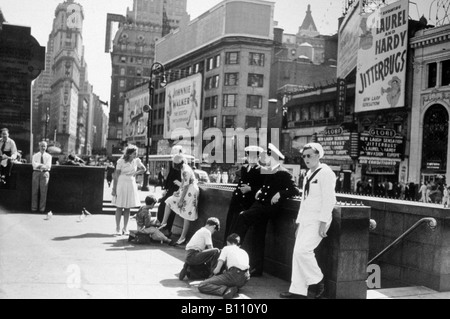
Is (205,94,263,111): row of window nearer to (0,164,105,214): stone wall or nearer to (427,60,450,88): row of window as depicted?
(427,60,450,88): row of window

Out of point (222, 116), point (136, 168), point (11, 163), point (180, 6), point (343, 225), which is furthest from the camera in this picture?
point (180, 6)

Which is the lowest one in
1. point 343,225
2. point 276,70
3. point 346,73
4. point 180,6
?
point 343,225

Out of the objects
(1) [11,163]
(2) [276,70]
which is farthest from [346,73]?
(1) [11,163]

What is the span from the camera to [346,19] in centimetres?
4216

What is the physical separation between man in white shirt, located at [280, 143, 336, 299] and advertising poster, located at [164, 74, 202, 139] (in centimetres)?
4095

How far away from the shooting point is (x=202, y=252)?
6.43 m

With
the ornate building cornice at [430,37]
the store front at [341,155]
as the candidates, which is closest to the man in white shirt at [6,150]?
the store front at [341,155]

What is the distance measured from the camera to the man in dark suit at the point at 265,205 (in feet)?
21.8

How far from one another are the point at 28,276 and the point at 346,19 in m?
41.2

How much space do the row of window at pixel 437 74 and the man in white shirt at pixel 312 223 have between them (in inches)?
1181

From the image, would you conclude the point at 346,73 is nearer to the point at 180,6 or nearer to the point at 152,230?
the point at 152,230

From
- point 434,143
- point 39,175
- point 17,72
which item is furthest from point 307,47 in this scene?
point 39,175

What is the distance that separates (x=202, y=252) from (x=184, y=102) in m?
44.9
